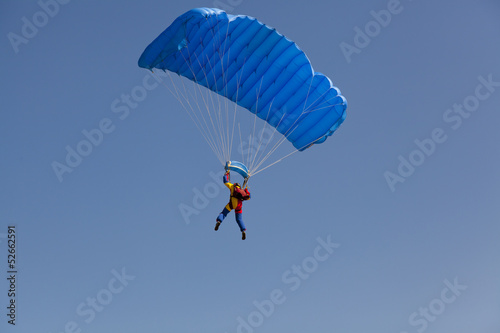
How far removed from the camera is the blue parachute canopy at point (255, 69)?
21.0 meters

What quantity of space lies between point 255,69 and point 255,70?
31 mm

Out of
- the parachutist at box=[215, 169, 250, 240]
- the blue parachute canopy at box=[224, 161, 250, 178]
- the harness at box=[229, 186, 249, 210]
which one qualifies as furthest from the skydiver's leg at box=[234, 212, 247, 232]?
the blue parachute canopy at box=[224, 161, 250, 178]

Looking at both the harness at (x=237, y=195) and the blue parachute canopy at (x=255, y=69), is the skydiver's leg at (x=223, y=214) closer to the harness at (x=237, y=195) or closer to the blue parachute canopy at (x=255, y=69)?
the harness at (x=237, y=195)

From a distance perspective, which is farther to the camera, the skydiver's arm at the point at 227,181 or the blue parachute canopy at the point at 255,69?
the blue parachute canopy at the point at 255,69

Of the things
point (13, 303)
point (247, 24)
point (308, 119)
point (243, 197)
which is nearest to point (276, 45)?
point (247, 24)

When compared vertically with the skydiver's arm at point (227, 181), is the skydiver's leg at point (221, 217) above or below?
below

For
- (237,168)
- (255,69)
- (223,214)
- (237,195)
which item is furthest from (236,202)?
(255,69)

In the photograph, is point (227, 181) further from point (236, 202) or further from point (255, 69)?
point (255, 69)

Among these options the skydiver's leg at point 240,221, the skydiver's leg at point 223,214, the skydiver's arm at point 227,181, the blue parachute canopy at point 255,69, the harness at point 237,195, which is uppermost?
the blue parachute canopy at point 255,69

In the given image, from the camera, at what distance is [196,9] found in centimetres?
2023

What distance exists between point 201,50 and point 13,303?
1084cm

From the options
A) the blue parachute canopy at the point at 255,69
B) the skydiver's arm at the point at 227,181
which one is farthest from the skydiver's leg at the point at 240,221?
the blue parachute canopy at the point at 255,69

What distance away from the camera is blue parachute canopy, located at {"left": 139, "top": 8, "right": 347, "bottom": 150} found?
20953mm

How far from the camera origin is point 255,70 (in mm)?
21891
